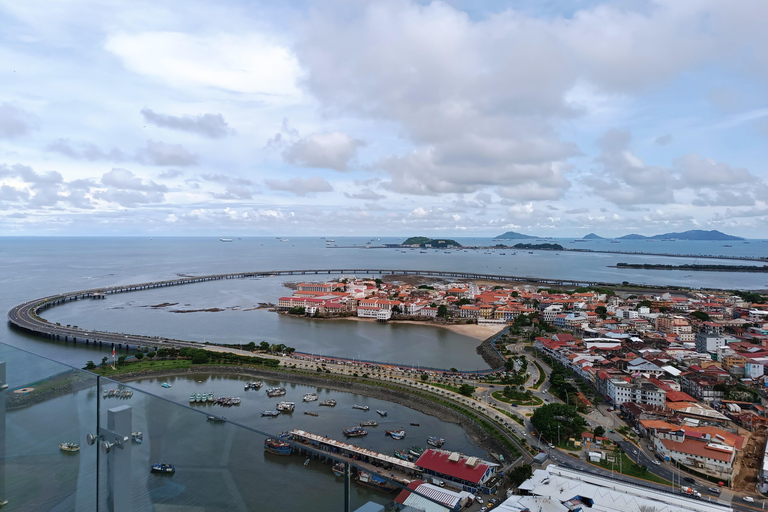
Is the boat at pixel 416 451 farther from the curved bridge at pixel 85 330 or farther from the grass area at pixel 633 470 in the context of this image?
the curved bridge at pixel 85 330

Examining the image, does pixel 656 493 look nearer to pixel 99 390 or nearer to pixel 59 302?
pixel 99 390

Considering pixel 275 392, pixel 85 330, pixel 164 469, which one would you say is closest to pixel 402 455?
pixel 275 392

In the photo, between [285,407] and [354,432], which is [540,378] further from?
[285,407]

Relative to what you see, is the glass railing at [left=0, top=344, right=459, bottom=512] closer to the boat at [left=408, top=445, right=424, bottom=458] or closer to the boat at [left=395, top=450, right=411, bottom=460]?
the boat at [left=395, top=450, right=411, bottom=460]

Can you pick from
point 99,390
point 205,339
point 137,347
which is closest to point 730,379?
point 99,390

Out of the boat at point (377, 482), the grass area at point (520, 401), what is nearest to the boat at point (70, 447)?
the boat at point (377, 482)

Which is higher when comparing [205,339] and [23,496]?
[23,496]

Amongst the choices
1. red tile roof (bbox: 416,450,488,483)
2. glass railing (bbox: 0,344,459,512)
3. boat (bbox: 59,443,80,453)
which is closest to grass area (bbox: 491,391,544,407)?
red tile roof (bbox: 416,450,488,483)
